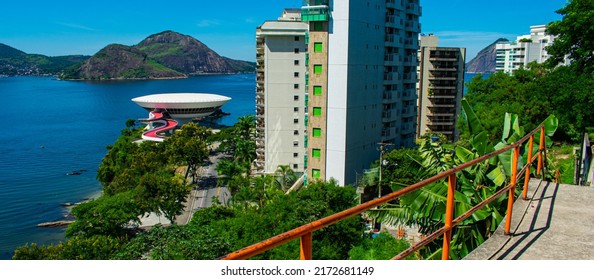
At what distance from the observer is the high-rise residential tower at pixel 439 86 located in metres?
56.1

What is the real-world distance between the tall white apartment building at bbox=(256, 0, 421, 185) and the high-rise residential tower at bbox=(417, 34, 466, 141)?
14926 mm

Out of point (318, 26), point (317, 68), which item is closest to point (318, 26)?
point (318, 26)

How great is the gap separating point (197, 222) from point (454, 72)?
3880 centimetres

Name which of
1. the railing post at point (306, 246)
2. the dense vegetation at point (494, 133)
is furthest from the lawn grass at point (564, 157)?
the railing post at point (306, 246)

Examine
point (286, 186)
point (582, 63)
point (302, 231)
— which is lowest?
point (286, 186)

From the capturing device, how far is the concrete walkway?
15.0 feet

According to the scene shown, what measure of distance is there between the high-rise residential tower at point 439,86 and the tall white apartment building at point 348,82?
14.9 metres

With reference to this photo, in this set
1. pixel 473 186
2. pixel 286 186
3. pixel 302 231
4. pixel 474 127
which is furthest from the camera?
pixel 286 186

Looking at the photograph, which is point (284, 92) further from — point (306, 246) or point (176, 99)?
point (176, 99)

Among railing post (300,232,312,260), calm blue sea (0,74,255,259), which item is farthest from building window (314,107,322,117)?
railing post (300,232,312,260)

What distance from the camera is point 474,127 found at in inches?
307

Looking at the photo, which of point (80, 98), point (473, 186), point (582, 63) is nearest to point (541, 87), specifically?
point (582, 63)

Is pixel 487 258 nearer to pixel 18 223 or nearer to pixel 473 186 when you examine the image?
pixel 473 186

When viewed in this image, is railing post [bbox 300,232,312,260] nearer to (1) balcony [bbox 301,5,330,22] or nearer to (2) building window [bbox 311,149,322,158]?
(1) balcony [bbox 301,5,330,22]
